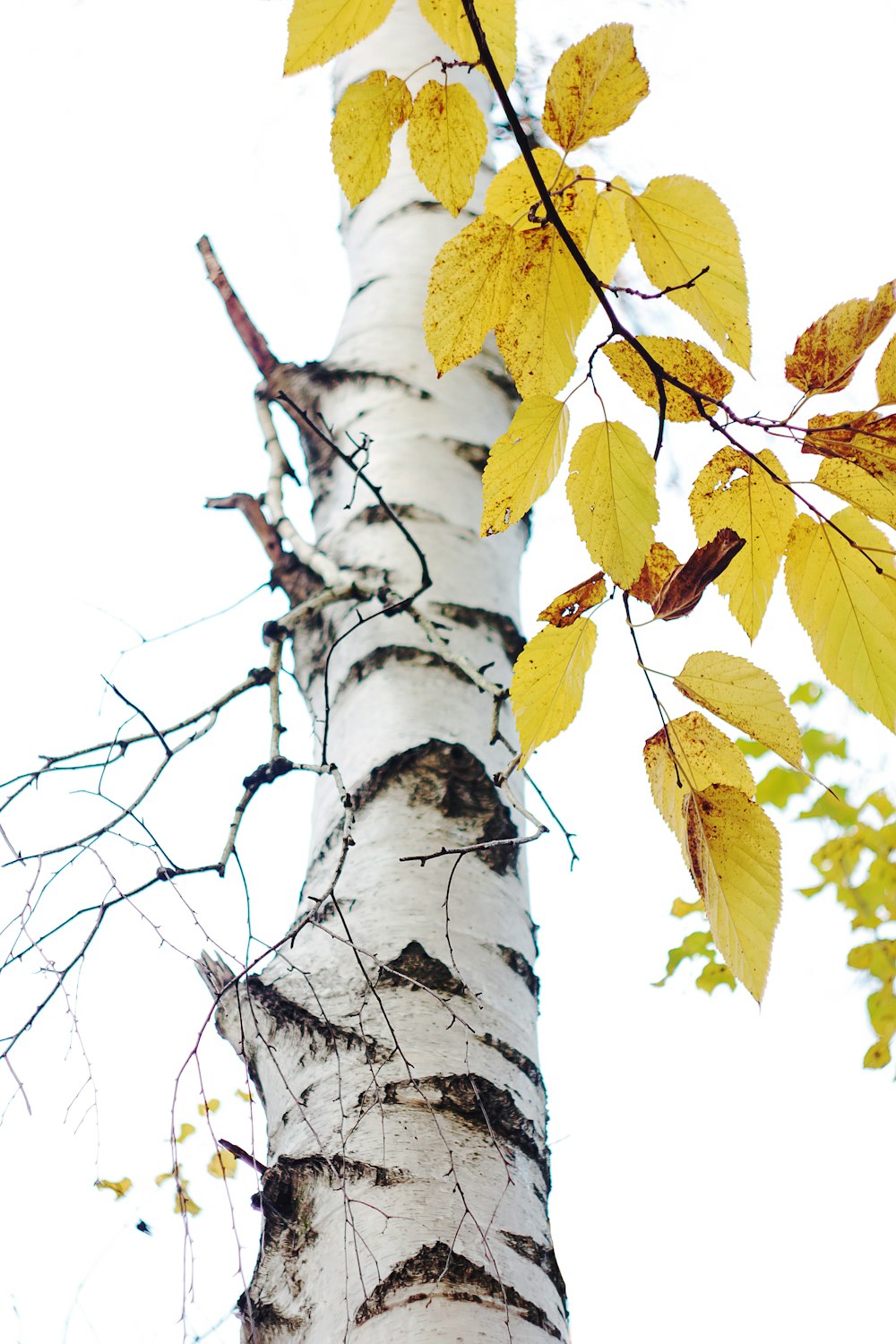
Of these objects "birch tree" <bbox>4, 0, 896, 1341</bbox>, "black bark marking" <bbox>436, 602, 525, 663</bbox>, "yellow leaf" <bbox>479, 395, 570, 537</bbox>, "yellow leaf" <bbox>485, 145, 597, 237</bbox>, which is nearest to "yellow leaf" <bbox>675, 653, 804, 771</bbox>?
"birch tree" <bbox>4, 0, 896, 1341</bbox>

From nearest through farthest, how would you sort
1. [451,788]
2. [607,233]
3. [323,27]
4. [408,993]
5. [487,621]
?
1. [323,27]
2. [607,233]
3. [408,993]
4. [451,788]
5. [487,621]

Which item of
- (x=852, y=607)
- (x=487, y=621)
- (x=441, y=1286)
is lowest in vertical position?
(x=441, y=1286)

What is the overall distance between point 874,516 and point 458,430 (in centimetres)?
69

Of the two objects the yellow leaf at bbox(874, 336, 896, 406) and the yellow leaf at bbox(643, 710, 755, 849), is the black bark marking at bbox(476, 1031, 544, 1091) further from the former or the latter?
the yellow leaf at bbox(874, 336, 896, 406)

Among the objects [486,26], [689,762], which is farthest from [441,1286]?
[486,26]

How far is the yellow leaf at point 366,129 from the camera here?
17.8 inches

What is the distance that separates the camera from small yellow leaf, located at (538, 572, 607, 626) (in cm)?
45

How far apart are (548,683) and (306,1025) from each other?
308 millimetres

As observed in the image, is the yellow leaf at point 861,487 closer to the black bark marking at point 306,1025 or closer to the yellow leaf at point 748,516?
the yellow leaf at point 748,516

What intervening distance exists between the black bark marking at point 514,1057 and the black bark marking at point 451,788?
0.14 metres

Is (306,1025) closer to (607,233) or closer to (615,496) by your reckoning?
(615,496)

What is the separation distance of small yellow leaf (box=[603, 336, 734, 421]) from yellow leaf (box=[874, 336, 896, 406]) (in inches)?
2.5

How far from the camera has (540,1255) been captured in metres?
0.52

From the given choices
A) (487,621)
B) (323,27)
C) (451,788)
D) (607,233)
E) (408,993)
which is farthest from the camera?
(487,621)
